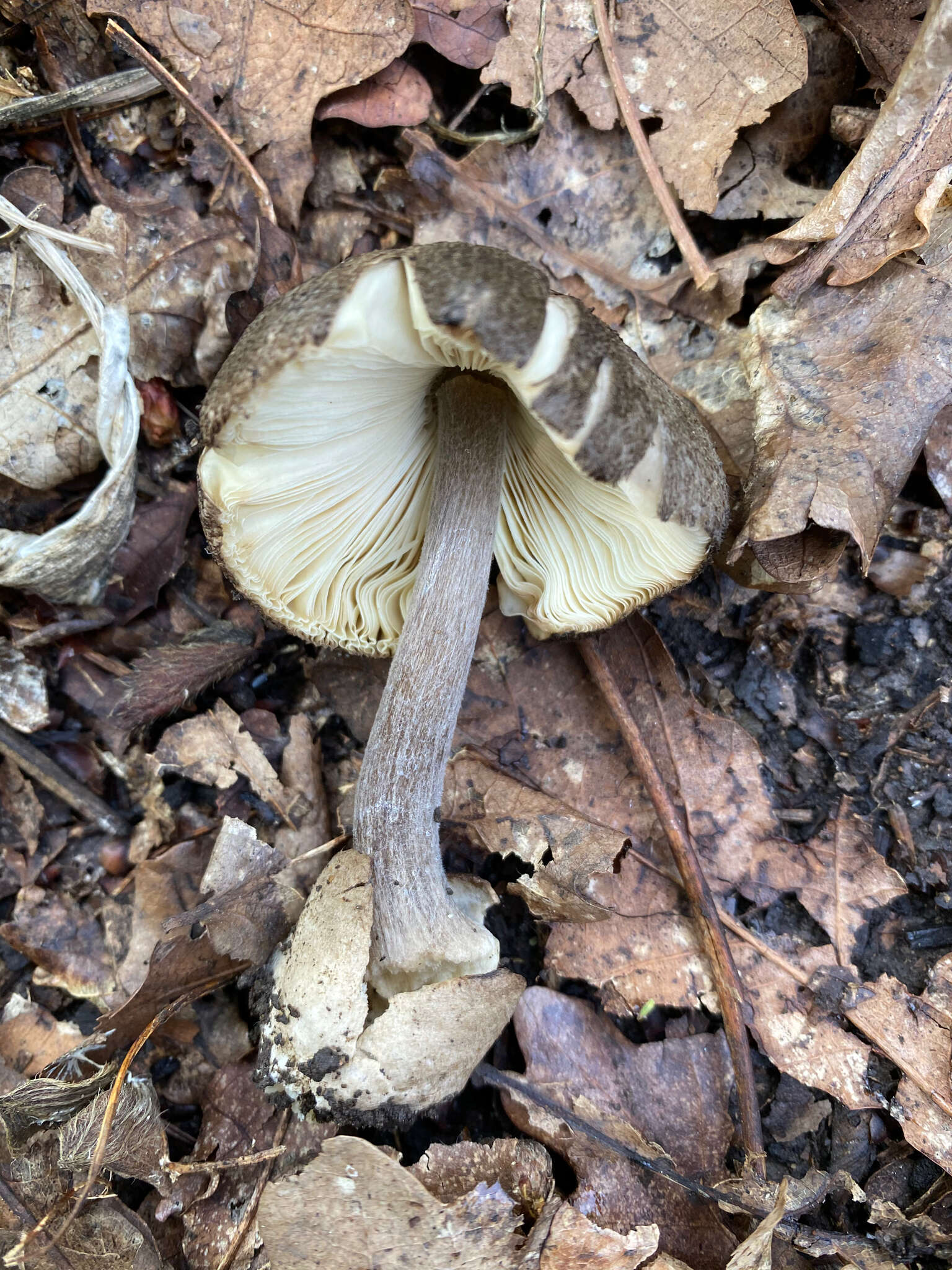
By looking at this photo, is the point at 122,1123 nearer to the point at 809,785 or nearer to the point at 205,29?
the point at 809,785

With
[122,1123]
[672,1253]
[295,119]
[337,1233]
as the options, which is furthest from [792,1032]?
[295,119]

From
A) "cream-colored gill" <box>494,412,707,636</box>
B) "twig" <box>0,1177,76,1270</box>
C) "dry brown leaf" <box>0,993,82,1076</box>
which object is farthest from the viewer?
"dry brown leaf" <box>0,993,82,1076</box>

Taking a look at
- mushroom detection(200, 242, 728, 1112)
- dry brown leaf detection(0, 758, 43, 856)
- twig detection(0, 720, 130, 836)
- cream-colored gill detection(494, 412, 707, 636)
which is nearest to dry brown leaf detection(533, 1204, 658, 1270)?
mushroom detection(200, 242, 728, 1112)

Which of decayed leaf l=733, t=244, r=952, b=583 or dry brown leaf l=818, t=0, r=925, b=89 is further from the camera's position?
dry brown leaf l=818, t=0, r=925, b=89

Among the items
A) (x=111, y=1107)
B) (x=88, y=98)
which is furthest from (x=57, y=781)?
(x=88, y=98)

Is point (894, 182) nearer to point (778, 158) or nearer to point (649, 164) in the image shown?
point (778, 158)

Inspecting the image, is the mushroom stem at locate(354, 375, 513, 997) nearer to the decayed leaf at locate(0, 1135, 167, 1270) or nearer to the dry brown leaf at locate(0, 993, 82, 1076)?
the decayed leaf at locate(0, 1135, 167, 1270)
